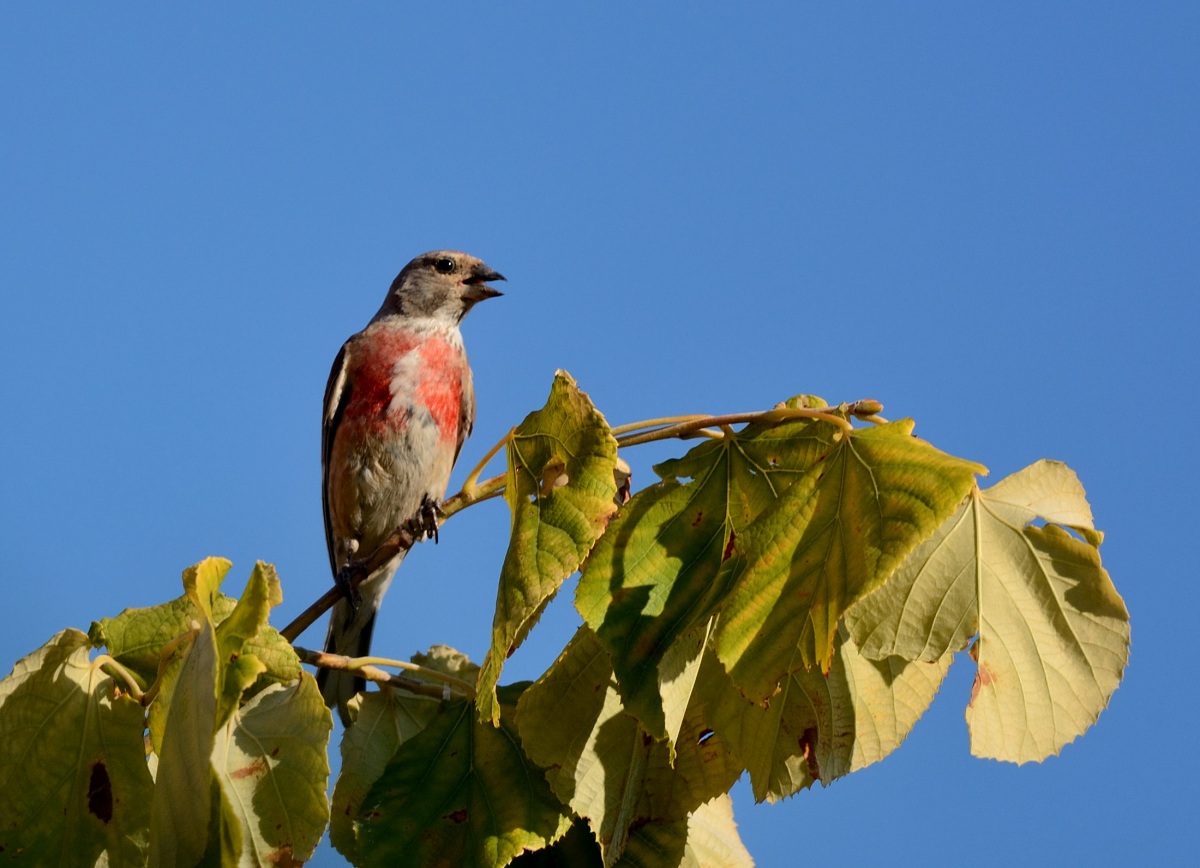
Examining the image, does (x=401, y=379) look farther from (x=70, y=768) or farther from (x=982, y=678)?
(x=982, y=678)

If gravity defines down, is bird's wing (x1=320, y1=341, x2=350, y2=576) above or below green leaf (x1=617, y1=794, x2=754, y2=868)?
above

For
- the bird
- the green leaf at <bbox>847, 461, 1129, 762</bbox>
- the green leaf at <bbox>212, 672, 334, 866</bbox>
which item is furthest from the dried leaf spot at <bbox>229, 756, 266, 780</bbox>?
the bird

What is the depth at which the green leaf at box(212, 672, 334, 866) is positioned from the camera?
2.39 metres

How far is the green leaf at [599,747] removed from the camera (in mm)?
2576

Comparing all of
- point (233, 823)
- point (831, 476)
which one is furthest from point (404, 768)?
point (831, 476)

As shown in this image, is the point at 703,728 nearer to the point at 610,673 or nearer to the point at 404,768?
the point at 610,673

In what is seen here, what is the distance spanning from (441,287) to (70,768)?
485 cm

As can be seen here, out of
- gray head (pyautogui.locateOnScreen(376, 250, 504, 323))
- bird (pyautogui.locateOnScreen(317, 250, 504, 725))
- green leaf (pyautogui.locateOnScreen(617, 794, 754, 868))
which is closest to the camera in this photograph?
green leaf (pyautogui.locateOnScreen(617, 794, 754, 868))

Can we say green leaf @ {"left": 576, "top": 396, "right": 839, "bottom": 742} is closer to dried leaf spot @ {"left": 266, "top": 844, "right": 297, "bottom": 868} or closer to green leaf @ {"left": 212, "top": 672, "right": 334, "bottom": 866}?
green leaf @ {"left": 212, "top": 672, "right": 334, "bottom": 866}

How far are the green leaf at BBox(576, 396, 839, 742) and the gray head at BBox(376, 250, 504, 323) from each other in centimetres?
457

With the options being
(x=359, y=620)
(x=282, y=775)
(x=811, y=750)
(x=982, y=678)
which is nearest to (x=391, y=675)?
(x=282, y=775)

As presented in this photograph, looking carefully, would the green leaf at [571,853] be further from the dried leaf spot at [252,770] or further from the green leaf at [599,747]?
the dried leaf spot at [252,770]

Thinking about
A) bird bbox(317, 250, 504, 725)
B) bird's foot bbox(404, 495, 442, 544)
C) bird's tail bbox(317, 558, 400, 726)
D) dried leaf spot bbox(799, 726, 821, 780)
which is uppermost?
bird bbox(317, 250, 504, 725)

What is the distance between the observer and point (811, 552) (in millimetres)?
2207
